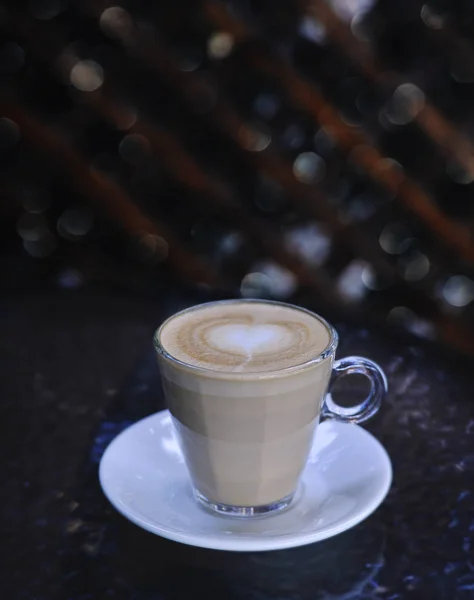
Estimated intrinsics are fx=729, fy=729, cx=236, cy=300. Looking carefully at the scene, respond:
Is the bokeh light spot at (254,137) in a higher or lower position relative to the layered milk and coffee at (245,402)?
lower

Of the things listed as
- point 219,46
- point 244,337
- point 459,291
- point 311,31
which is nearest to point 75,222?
point 219,46

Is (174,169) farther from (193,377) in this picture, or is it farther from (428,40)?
(193,377)

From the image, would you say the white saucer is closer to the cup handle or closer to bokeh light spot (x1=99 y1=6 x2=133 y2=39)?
the cup handle

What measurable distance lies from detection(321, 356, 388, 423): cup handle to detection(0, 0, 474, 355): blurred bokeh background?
0.57 m

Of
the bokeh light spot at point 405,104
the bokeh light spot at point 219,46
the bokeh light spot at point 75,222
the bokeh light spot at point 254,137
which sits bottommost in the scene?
the bokeh light spot at point 75,222

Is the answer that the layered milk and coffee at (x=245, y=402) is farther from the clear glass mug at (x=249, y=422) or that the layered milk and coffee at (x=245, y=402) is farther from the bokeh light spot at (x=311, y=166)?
the bokeh light spot at (x=311, y=166)

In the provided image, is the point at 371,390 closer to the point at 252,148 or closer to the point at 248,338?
the point at 248,338

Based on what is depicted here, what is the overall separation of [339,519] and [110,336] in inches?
10.9

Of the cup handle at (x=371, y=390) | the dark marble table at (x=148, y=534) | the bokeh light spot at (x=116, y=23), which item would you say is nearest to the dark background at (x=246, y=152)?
the bokeh light spot at (x=116, y=23)

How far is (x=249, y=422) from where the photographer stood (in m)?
0.32

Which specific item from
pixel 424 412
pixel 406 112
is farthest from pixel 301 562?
pixel 406 112

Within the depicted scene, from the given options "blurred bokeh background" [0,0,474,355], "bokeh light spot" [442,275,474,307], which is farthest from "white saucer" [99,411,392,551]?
"bokeh light spot" [442,275,474,307]

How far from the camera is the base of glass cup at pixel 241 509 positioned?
336 mm

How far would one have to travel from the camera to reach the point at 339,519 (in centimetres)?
30
